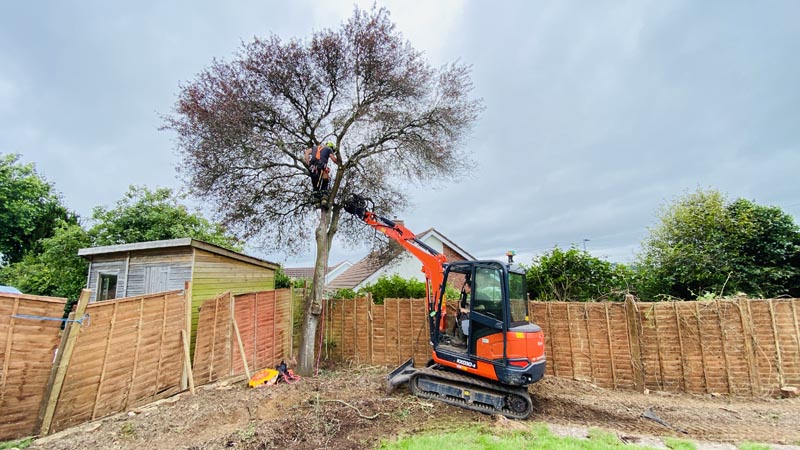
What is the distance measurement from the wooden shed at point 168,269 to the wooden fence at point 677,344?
7.65m

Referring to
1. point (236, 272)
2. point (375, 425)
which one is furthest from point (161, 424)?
point (236, 272)

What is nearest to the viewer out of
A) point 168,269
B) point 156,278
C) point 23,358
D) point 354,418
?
point 23,358

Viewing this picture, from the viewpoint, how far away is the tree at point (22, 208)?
15297 mm

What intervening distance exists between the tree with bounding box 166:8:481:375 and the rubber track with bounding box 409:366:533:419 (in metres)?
3.78

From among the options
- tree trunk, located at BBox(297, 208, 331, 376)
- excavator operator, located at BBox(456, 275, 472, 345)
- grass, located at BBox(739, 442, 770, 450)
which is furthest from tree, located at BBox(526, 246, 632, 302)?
tree trunk, located at BBox(297, 208, 331, 376)

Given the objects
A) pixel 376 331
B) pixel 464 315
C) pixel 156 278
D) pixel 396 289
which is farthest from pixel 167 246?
pixel 464 315

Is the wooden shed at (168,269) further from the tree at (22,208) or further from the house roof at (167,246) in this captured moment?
the tree at (22,208)

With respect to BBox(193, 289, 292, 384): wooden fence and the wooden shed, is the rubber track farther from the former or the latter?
the wooden shed

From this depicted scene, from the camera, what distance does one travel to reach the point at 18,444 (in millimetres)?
3830

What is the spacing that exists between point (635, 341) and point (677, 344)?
788 millimetres

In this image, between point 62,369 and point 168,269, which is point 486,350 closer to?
point 62,369

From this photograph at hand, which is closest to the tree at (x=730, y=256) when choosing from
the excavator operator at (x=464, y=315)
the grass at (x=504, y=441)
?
the excavator operator at (x=464, y=315)

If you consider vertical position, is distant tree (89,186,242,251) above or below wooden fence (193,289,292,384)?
above

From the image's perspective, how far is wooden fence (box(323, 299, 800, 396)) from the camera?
6562 millimetres
